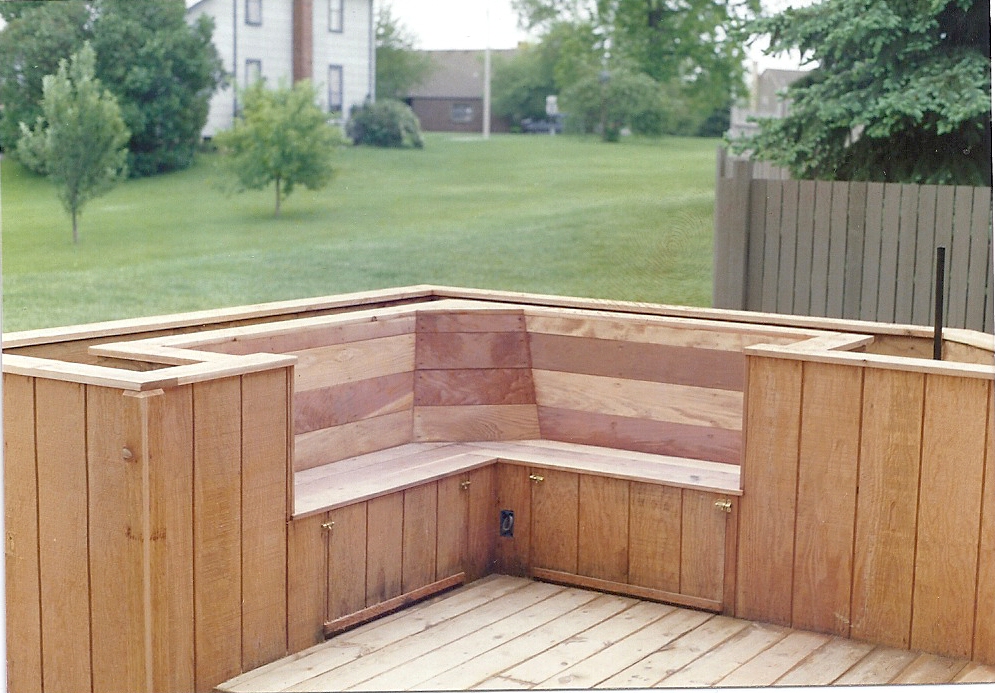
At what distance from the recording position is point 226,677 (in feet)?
7.58

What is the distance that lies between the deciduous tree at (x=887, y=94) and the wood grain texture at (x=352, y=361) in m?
2.84

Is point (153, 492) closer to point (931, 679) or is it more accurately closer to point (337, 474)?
point (337, 474)

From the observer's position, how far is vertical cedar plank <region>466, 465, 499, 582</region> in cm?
295

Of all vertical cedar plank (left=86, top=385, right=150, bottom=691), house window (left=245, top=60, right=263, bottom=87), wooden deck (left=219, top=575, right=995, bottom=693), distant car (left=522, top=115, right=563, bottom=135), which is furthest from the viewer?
house window (left=245, top=60, right=263, bottom=87)

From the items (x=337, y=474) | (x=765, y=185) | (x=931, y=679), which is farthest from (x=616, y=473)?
(x=765, y=185)

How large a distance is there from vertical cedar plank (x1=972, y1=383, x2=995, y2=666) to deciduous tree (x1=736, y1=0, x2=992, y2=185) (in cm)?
297

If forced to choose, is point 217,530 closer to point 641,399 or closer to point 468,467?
point 468,467

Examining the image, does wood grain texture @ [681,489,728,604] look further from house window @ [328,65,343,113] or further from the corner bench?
house window @ [328,65,343,113]

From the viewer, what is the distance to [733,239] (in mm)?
5391

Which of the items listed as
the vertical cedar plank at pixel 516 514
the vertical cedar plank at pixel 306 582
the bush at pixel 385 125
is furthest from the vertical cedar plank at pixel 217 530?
the bush at pixel 385 125

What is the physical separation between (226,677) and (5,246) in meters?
5.62

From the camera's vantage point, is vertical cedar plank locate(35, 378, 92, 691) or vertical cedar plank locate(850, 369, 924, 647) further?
vertical cedar plank locate(850, 369, 924, 647)

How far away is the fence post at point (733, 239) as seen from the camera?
5359 millimetres

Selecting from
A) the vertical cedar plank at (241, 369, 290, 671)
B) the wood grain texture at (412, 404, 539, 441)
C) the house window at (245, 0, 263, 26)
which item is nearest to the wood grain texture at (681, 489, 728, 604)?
the wood grain texture at (412, 404, 539, 441)
